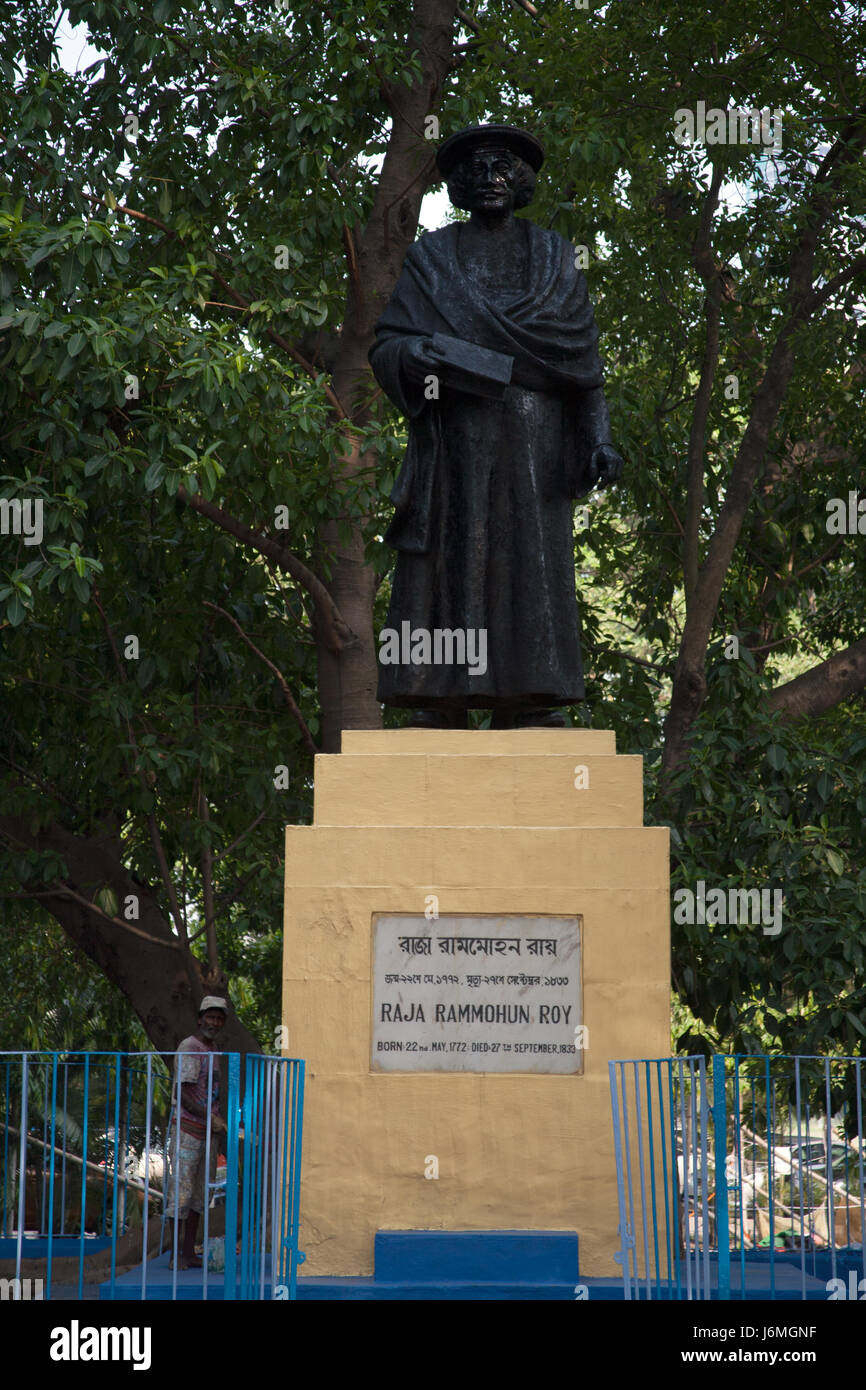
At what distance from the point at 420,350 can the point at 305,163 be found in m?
4.63

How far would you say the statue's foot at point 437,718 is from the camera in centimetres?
749

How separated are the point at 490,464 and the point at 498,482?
91 mm

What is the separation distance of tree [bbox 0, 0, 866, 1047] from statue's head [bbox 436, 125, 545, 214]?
273cm

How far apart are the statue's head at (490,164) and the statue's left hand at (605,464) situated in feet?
4.22

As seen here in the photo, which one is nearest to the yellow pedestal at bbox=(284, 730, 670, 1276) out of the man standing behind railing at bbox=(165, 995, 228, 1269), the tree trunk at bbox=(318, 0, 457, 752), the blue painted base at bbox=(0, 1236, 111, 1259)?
the man standing behind railing at bbox=(165, 995, 228, 1269)

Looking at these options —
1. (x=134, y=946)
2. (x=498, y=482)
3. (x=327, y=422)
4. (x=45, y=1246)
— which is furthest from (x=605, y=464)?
(x=45, y=1246)

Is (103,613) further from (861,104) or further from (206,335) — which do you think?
(861,104)

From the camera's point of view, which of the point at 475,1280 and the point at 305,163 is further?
the point at 305,163

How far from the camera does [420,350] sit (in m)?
7.32

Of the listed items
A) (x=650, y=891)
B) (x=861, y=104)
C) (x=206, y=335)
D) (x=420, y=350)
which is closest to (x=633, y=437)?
(x=861, y=104)

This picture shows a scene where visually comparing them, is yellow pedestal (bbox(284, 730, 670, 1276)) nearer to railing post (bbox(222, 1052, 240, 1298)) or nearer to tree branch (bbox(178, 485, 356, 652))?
railing post (bbox(222, 1052, 240, 1298))

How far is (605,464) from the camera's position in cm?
733

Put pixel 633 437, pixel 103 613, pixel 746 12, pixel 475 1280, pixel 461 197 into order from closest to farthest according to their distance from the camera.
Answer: pixel 475 1280, pixel 461 197, pixel 746 12, pixel 103 613, pixel 633 437

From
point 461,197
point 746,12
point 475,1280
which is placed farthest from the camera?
point 746,12
